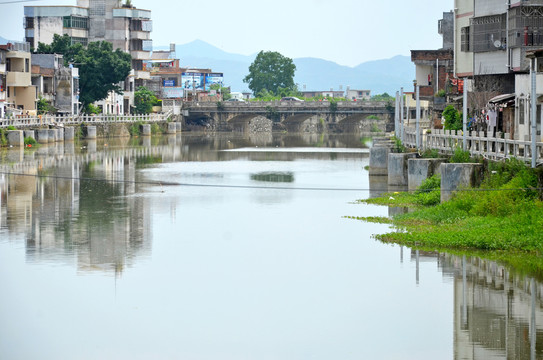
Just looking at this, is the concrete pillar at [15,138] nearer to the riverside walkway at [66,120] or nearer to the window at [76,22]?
the riverside walkway at [66,120]

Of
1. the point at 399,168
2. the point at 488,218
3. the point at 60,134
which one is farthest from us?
the point at 60,134

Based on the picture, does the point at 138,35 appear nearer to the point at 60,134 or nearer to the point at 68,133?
the point at 68,133

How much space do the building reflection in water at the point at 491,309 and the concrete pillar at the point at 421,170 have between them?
495 inches

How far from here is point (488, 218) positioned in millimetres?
30375

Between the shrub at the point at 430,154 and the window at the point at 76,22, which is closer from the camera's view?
the shrub at the point at 430,154

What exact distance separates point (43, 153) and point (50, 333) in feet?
170

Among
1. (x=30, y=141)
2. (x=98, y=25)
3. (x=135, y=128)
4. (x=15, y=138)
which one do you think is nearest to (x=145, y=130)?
(x=135, y=128)

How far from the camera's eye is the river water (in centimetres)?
2006

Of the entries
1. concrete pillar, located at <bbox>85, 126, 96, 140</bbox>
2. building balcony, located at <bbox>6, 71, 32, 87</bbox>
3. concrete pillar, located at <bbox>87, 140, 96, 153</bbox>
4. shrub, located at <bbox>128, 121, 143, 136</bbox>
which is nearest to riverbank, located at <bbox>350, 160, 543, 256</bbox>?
concrete pillar, located at <bbox>87, 140, 96, 153</bbox>

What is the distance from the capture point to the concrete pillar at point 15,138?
77438mm

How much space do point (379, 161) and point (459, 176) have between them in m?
18.9

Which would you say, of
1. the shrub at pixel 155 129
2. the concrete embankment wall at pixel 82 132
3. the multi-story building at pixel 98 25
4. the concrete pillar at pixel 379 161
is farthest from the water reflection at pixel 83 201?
the multi-story building at pixel 98 25

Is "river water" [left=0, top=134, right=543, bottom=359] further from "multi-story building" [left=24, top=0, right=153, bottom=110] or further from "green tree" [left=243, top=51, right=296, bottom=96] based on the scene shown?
"green tree" [left=243, top=51, right=296, bottom=96]

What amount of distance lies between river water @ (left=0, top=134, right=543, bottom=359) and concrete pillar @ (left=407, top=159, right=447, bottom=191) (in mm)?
2630
